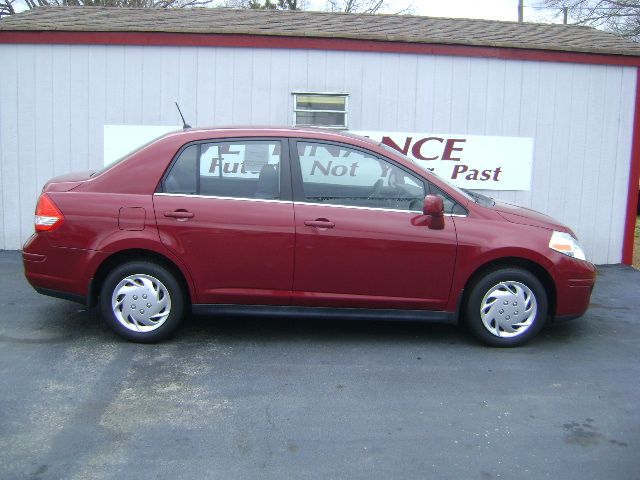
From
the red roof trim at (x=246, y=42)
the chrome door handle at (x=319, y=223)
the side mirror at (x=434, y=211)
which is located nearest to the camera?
the side mirror at (x=434, y=211)

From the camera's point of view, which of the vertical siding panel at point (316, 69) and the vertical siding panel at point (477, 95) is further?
the vertical siding panel at point (477, 95)

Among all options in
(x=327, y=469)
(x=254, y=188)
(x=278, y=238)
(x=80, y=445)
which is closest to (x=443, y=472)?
(x=327, y=469)

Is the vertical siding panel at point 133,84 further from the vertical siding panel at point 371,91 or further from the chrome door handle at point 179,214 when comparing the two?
the chrome door handle at point 179,214

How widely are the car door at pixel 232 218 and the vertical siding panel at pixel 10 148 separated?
4168mm

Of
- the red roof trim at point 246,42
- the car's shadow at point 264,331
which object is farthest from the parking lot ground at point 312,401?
the red roof trim at point 246,42

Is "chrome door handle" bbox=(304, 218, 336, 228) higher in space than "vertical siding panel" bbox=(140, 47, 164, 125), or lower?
lower

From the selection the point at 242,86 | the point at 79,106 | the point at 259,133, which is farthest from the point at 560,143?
the point at 79,106

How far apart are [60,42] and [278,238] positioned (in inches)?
192

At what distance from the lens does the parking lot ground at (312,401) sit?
12.4 ft

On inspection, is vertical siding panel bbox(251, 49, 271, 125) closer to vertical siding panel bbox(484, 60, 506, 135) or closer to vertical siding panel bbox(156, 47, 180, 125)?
vertical siding panel bbox(156, 47, 180, 125)

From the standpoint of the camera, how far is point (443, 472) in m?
3.71

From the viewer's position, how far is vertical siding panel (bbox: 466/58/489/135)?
8836mm

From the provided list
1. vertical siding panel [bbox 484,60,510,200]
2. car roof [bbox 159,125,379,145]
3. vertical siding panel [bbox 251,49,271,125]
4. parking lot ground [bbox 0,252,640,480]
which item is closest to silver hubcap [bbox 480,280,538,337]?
parking lot ground [bbox 0,252,640,480]

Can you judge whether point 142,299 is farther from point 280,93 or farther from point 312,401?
point 280,93
